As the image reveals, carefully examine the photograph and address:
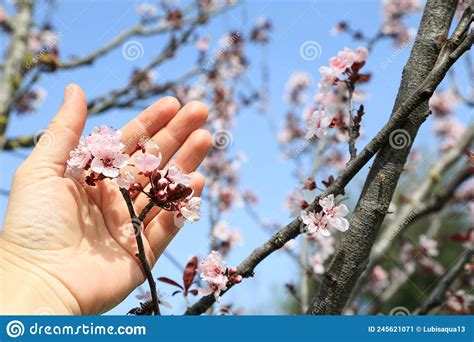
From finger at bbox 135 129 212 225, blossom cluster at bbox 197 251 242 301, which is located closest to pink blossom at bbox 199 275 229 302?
blossom cluster at bbox 197 251 242 301

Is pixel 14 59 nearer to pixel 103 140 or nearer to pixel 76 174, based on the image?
pixel 76 174

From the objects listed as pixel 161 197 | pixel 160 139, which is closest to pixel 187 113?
pixel 160 139

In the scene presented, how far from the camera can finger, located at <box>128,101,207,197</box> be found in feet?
6.04

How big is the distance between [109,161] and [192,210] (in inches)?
11.3

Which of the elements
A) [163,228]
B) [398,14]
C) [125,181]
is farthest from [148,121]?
[398,14]

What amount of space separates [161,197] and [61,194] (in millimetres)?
393

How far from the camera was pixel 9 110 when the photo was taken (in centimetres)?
340

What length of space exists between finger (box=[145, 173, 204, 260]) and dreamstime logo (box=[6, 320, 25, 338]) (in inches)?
18.7

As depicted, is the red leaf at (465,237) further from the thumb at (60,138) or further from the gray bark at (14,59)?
the gray bark at (14,59)

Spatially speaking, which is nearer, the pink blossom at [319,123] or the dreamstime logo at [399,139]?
the dreamstime logo at [399,139]

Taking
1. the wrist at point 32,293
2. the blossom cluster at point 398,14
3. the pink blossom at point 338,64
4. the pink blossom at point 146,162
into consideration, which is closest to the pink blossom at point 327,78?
the pink blossom at point 338,64

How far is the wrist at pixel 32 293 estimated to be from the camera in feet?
4.81

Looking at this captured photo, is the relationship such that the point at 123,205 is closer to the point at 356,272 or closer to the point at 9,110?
the point at 356,272

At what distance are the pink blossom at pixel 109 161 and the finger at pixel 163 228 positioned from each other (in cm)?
36
